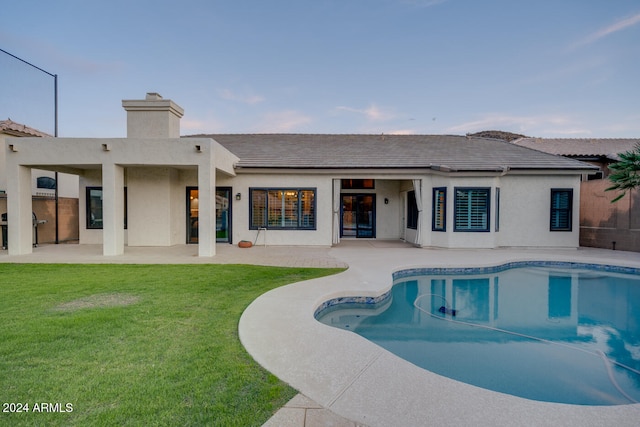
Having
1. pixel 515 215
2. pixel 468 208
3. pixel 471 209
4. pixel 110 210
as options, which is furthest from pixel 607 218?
pixel 110 210

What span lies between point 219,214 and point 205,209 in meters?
3.15

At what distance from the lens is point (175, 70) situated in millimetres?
14930

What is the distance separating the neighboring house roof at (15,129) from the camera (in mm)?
13180

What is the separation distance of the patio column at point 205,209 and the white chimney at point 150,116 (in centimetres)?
340

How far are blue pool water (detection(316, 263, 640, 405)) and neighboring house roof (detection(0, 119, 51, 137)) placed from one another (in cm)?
1567

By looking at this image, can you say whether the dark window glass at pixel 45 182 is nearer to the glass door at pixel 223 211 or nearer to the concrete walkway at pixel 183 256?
the concrete walkway at pixel 183 256

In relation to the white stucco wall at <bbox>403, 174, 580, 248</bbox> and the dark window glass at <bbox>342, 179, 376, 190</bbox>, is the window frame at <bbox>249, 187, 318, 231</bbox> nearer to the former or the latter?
the dark window glass at <bbox>342, 179, 376, 190</bbox>

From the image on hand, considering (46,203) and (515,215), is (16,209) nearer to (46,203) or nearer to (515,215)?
(46,203)

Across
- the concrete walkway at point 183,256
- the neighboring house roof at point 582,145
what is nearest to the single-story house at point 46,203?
the concrete walkway at point 183,256

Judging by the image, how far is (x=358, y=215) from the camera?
15.8 metres

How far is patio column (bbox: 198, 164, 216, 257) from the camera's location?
988 cm

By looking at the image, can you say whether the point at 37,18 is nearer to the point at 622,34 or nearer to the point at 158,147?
the point at 158,147

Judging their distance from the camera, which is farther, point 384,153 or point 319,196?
point 384,153

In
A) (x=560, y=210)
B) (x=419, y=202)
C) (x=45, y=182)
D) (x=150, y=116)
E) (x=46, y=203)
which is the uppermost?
(x=150, y=116)
